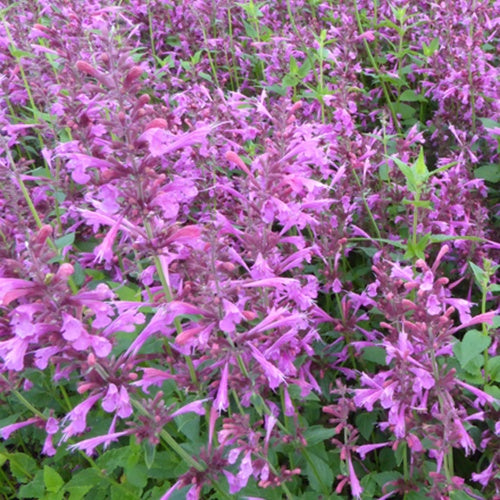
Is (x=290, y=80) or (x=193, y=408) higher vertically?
(x=290, y=80)

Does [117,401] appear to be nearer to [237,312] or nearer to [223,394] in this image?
[223,394]

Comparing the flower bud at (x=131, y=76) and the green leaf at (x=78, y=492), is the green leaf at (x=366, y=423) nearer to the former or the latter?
the green leaf at (x=78, y=492)

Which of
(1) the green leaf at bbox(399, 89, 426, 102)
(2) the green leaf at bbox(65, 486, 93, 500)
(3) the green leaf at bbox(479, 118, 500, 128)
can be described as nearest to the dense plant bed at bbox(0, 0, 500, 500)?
(2) the green leaf at bbox(65, 486, 93, 500)

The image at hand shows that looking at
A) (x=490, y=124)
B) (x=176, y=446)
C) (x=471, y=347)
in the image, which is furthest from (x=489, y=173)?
(x=176, y=446)

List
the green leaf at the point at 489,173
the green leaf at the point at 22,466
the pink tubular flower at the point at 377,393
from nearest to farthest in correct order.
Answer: the pink tubular flower at the point at 377,393, the green leaf at the point at 22,466, the green leaf at the point at 489,173

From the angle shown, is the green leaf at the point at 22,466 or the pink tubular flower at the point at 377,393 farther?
the green leaf at the point at 22,466

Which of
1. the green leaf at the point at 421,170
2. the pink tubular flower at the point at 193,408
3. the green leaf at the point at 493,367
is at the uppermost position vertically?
the green leaf at the point at 421,170

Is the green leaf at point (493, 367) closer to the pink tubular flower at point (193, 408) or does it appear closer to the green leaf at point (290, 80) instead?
the pink tubular flower at point (193, 408)

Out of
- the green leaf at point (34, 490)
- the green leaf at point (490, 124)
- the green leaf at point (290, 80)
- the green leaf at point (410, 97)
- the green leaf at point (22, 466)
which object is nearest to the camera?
the green leaf at point (34, 490)

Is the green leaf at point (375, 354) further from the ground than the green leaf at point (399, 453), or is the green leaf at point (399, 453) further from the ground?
the green leaf at point (375, 354)

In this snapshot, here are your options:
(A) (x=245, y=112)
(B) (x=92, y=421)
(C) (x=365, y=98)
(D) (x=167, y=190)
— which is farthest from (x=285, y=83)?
(B) (x=92, y=421)

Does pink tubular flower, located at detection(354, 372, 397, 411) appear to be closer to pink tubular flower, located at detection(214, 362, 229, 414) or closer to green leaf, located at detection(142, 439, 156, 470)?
pink tubular flower, located at detection(214, 362, 229, 414)

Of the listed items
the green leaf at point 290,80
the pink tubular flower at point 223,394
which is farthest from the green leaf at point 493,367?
the green leaf at point 290,80

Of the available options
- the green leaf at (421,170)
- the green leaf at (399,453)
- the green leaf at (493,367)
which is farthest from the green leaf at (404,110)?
the green leaf at (399,453)
